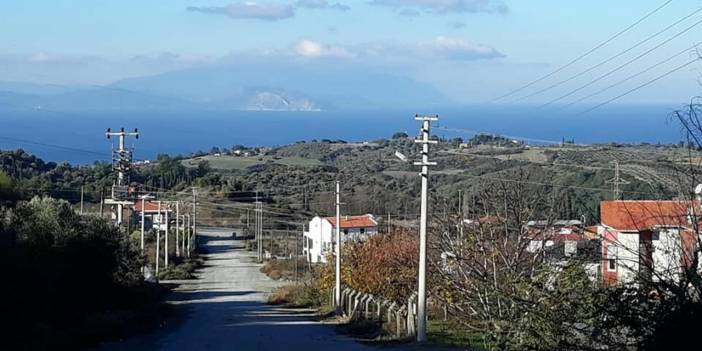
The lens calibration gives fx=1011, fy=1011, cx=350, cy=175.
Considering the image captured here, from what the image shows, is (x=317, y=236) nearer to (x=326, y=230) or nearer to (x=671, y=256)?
(x=326, y=230)

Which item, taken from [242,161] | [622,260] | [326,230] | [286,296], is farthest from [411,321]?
[242,161]

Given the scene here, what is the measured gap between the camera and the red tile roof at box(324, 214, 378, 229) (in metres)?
65.5

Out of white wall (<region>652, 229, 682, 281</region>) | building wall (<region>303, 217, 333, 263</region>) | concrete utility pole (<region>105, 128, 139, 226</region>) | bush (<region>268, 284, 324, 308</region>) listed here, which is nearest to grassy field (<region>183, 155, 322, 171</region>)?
building wall (<region>303, 217, 333, 263</region>)

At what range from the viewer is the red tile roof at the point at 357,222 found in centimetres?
6550

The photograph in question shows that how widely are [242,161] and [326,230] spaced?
2039 inches

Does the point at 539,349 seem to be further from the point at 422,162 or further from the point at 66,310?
the point at 66,310

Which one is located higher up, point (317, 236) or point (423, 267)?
point (423, 267)

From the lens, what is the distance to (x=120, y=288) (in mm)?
38219

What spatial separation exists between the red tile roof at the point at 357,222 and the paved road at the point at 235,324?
6.05 m

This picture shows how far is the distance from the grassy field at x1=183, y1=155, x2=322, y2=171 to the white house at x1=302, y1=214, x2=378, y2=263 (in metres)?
28.3

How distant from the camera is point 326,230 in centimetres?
7075

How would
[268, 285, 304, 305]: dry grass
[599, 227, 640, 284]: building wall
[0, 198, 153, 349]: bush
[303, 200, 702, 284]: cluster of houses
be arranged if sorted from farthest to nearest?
[268, 285, 304, 305]: dry grass, [0, 198, 153, 349]: bush, [599, 227, 640, 284]: building wall, [303, 200, 702, 284]: cluster of houses

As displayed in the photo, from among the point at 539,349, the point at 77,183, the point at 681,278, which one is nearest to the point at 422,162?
the point at 539,349

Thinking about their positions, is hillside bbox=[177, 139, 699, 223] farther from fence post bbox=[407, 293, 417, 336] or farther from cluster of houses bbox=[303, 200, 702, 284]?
fence post bbox=[407, 293, 417, 336]
